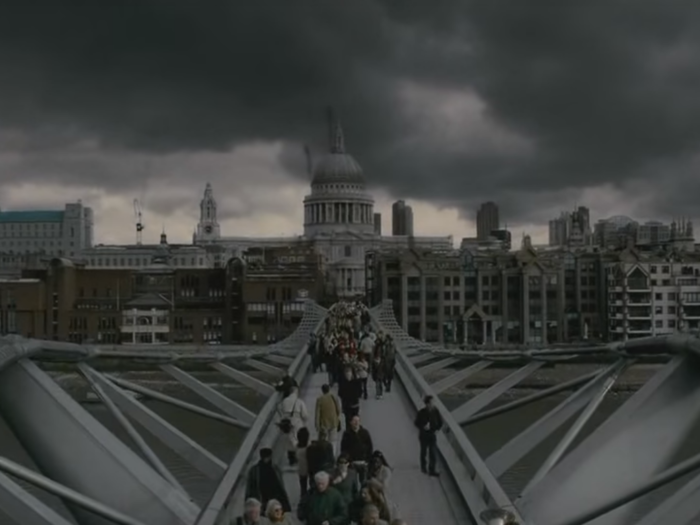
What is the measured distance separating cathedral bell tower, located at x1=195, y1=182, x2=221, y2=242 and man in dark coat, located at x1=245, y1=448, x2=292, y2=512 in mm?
93750

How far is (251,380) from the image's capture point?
33.8 feet

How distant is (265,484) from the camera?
453 cm

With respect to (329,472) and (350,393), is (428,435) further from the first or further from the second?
(329,472)

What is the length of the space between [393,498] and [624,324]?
4192 centimetres

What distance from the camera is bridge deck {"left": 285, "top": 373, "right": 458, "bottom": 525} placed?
5.19m

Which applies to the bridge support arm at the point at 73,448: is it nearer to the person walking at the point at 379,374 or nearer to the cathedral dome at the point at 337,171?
the person walking at the point at 379,374

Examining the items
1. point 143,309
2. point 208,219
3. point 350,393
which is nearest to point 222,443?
point 350,393

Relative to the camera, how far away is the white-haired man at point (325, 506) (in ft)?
13.6

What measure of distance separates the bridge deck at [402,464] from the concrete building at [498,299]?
3764 centimetres

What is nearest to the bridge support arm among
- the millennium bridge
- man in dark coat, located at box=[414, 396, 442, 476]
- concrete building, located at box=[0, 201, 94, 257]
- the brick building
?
the millennium bridge

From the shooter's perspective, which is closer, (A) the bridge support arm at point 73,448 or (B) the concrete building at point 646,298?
(A) the bridge support arm at point 73,448

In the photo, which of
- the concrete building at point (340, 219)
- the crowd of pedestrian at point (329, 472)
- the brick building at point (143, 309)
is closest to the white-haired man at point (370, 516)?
the crowd of pedestrian at point (329, 472)

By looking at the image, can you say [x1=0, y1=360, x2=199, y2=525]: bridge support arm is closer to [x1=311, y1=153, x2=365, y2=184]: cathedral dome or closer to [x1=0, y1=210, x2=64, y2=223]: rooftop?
[x1=311, y1=153, x2=365, y2=184]: cathedral dome

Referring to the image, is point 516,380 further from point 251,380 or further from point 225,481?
point 225,481
